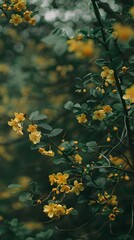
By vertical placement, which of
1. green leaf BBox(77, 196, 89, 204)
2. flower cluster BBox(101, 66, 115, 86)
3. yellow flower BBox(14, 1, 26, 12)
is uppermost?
yellow flower BBox(14, 1, 26, 12)

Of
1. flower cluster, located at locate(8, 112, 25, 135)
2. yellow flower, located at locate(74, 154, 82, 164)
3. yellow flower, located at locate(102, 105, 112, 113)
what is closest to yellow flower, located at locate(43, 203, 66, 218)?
yellow flower, located at locate(74, 154, 82, 164)

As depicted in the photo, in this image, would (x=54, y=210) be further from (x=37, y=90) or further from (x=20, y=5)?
(x=37, y=90)

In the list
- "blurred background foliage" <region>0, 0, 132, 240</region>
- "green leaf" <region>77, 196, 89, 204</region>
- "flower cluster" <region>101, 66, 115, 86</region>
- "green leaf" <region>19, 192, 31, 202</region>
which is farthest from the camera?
"blurred background foliage" <region>0, 0, 132, 240</region>

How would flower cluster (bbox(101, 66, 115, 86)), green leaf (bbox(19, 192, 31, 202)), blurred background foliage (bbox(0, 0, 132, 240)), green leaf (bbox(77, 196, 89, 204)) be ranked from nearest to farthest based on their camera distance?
flower cluster (bbox(101, 66, 115, 86))
green leaf (bbox(19, 192, 31, 202))
green leaf (bbox(77, 196, 89, 204))
blurred background foliage (bbox(0, 0, 132, 240))

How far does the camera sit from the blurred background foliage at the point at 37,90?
3482 mm

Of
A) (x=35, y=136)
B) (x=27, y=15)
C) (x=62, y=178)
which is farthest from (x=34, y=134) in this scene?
(x=27, y=15)

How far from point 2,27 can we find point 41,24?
0.58 meters

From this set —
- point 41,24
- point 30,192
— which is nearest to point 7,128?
point 41,24

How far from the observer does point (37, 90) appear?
4.28m

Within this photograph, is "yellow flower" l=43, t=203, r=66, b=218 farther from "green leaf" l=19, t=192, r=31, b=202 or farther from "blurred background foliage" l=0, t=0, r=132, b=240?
"blurred background foliage" l=0, t=0, r=132, b=240

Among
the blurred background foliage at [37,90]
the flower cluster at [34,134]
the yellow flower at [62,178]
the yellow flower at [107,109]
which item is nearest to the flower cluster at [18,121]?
the flower cluster at [34,134]

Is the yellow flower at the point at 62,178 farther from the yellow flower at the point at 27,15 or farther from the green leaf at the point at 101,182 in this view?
the yellow flower at the point at 27,15

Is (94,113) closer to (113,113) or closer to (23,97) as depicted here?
(113,113)

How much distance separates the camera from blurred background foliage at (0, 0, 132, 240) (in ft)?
11.4
